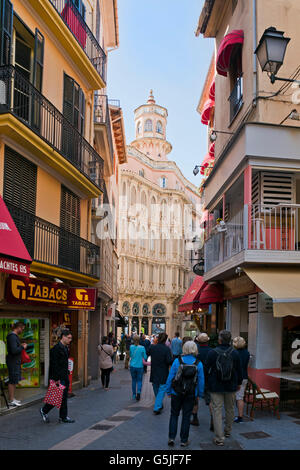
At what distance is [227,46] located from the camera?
1484 centimetres

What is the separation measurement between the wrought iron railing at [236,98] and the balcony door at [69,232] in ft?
18.9

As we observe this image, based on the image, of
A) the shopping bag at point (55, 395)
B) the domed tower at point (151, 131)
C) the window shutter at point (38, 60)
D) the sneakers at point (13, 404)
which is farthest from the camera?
the domed tower at point (151, 131)

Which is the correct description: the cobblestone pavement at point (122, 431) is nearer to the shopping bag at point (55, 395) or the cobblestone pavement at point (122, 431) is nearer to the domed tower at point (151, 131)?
the shopping bag at point (55, 395)

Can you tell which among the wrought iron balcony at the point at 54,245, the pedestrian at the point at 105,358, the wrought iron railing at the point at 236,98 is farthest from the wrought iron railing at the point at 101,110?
the pedestrian at the point at 105,358

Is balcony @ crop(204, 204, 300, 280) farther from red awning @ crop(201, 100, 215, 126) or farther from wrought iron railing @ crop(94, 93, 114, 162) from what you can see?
wrought iron railing @ crop(94, 93, 114, 162)

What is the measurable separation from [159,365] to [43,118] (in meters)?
7.15

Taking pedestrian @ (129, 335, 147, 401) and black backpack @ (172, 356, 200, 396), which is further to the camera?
pedestrian @ (129, 335, 147, 401)

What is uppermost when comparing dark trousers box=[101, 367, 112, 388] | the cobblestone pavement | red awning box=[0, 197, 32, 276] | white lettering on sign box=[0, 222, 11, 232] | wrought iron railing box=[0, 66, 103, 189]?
wrought iron railing box=[0, 66, 103, 189]

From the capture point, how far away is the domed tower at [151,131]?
69.0m

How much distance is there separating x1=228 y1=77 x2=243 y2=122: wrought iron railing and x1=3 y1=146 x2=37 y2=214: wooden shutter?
6.26m

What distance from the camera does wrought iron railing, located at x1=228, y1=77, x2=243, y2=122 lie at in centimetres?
1490

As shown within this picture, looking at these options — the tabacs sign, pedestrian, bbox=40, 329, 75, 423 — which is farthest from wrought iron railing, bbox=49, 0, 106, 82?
pedestrian, bbox=40, 329, 75, 423

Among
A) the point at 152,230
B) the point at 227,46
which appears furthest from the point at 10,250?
the point at 152,230
